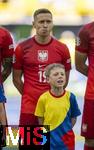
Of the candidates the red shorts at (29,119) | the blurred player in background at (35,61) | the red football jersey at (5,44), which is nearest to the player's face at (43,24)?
the blurred player in background at (35,61)

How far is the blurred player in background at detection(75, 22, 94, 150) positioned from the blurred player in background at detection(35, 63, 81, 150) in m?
0.36

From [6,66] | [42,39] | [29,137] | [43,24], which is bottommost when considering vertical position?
[29,137]

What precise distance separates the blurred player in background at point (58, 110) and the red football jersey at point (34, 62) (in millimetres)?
258

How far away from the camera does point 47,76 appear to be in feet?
17.4

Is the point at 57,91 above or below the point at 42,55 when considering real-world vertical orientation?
below

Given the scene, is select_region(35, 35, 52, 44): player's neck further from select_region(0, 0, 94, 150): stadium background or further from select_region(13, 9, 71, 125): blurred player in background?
select_region(0, 0, 94, 150): stadium background

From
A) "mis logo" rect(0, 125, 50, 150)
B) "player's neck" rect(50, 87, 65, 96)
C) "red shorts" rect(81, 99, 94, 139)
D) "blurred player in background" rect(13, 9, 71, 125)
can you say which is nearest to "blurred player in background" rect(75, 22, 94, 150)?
"red shorts" rect(81, 99, 94, 139)

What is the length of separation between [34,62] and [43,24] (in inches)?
14.2

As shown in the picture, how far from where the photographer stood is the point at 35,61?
5574mm

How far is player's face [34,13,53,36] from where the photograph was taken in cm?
541

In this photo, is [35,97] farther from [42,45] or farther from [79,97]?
[79,97]

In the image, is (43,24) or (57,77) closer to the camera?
(57,77)

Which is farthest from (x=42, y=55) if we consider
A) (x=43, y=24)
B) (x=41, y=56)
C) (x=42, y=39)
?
(x=43, y=24)

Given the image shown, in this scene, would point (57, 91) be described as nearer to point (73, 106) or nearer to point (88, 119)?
point (73, 106)
